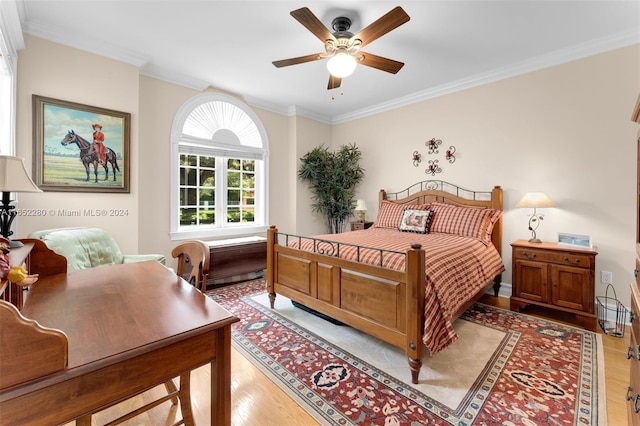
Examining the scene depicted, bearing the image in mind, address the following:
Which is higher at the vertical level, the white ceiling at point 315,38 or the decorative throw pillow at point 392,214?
the white ceiling at point 315,38

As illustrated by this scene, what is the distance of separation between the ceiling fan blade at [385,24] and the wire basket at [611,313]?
335 cm

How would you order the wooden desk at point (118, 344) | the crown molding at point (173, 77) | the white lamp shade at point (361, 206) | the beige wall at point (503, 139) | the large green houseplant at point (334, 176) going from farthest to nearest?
the large green houseplant at point (334, 176) → the white lamp shade at point (361, 206) → the crown molding at point (173, 77) → the beige wall at point (503, 139) → the wooden desk at point (118, 344)

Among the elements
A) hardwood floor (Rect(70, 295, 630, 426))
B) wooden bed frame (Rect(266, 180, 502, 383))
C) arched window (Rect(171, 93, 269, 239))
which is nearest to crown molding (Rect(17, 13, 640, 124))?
arched window (Rect(171, 93, 269, 239))

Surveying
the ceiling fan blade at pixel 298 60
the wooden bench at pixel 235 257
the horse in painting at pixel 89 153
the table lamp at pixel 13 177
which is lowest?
the wooden bench at pixel 235 257

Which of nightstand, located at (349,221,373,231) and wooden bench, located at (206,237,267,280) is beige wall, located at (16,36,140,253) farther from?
nightstand, located at (349,221,373,231)

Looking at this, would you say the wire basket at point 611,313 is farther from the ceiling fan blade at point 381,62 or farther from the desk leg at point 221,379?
the desk leg at point 221,379

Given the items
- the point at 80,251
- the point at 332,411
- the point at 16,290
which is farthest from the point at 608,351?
the point at 80,251

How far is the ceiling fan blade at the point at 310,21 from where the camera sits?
1.99 m

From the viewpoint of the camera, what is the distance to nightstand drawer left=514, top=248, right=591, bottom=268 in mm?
2670

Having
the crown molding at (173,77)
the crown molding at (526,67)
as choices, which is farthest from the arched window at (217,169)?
the crown molding at (526,67)

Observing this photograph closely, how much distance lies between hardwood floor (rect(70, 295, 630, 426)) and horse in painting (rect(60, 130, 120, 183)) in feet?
8.07

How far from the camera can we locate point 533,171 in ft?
11.1

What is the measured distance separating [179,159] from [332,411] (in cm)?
367

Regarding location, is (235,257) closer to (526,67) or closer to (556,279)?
(556,279)
